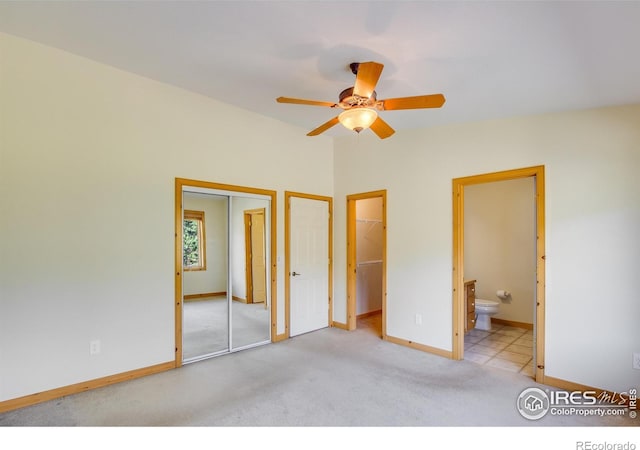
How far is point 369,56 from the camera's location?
98.1 inches

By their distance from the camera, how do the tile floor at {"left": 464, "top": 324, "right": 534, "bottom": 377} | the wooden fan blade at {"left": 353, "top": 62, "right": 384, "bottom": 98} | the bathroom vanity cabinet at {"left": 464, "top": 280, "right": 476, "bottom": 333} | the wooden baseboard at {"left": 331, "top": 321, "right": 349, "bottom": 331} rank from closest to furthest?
the wooden fan blade at {"left": 353, "top": 62, "right": 384, "bottom": 98}
the tile floor at {"left": 464, "top": 324, "right": 534, "bottom": 377}
the bathroom vanity cabinet at {"left": 464, "top": 280, "right": 476, "bottom": 333}
the wooden baseboard at {"left": 331, "top": 321, "right": 349, "bottom": 331}

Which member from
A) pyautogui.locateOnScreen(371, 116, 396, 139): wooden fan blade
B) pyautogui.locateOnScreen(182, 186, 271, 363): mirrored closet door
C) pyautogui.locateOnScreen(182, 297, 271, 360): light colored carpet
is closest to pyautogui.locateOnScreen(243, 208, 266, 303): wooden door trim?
pyautogui.locateOnScreen(182, 186, 271, 363): mirrored closet door

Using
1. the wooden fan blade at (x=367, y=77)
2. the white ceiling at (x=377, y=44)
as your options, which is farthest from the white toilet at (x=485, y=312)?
the wooden fan blade at (x=367, y=77)

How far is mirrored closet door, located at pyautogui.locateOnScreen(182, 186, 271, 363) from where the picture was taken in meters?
3.56

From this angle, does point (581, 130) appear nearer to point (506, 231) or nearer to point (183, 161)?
point (506, 231)

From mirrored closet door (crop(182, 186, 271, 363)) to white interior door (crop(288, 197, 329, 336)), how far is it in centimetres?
41

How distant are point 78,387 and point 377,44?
3702 millimetres

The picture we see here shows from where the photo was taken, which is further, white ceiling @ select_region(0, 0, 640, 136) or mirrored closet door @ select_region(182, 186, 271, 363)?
mirrored closet door @ select_region(182, 186, 271, 363)

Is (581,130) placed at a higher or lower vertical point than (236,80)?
lower

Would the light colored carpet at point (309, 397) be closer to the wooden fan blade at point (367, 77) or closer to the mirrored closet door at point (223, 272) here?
the mirrored closet door at point (223, 272)

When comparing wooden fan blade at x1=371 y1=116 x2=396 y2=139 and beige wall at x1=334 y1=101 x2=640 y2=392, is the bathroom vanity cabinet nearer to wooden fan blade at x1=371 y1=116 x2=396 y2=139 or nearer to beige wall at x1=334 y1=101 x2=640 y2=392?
beige wall at x1=334 y1=101 x2=640 y2=392
